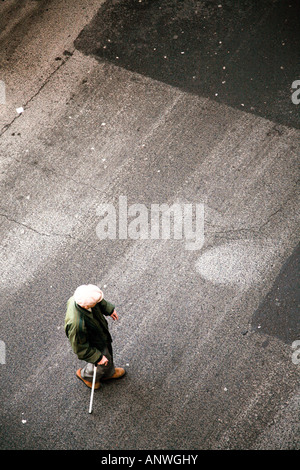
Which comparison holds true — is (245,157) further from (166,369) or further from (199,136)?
(166,369)

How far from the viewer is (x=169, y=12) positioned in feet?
29.1

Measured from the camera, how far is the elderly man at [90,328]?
4.86 metres

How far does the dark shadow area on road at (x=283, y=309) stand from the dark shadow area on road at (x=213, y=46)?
104 inches

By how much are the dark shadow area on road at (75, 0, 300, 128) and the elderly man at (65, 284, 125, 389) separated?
173 inches

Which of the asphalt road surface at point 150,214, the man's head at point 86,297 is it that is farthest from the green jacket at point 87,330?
the asphalt road surface at point 150,214

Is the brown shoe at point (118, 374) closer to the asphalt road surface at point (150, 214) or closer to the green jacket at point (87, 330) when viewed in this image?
the asphalt road surface at point (150, 214)

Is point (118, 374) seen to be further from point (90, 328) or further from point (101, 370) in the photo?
point (90, 328)

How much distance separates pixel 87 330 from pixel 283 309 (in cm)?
253

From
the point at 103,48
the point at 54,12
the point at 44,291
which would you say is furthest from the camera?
the point at 54,12

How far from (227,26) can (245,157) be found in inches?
114

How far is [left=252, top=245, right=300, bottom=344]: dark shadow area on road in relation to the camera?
19.2 feet
